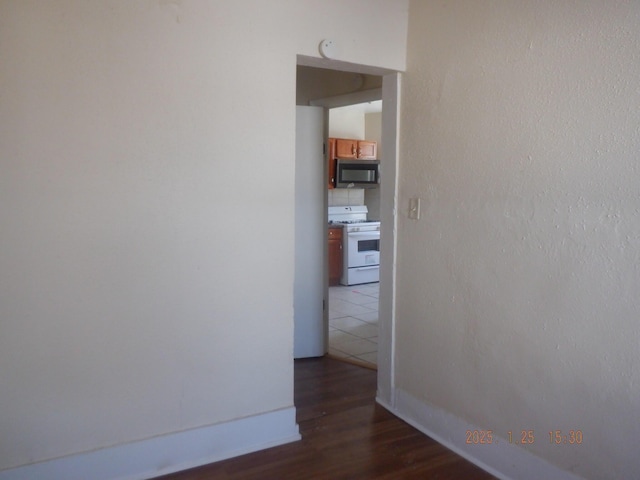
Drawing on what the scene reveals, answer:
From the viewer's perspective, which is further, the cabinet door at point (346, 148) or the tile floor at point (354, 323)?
the cabinet door at point (346, 148)

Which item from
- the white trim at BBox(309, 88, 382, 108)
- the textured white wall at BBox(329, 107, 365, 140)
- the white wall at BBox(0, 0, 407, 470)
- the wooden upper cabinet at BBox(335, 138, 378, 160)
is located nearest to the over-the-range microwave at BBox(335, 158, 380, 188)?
the wooden upper cabinet at BBox(335, 138, 378, 160)

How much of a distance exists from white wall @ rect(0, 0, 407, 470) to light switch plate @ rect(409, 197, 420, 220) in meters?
0.70

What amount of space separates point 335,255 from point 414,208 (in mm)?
4062

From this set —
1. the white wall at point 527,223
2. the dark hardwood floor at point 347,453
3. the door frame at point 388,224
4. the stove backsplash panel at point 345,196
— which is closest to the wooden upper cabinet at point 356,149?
the stove backsplash panel at point 345,196

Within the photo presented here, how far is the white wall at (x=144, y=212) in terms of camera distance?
6.17 feet

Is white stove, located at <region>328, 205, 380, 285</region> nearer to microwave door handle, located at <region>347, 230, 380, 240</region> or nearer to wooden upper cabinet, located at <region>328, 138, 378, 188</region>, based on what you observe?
microwave door handle, located at <region>347, 230, 380, 240</region>

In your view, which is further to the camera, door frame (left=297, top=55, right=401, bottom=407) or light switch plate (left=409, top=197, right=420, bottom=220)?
door frame (left=297, top=55, right=401, bottom=407)

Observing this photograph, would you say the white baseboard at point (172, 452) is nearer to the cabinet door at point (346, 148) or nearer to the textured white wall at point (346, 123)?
the cabinet door at point (346, 148)

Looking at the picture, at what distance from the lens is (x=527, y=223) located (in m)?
2.01

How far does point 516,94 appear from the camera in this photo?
203 cm

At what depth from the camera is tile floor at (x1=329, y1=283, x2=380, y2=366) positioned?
155 inches

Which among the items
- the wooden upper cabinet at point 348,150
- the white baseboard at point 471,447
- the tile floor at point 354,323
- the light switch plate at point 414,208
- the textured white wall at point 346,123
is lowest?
the tile floor at point 354,323

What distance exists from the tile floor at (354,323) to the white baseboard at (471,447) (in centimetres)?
92

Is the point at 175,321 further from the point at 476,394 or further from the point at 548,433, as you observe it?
the point at 548,433
